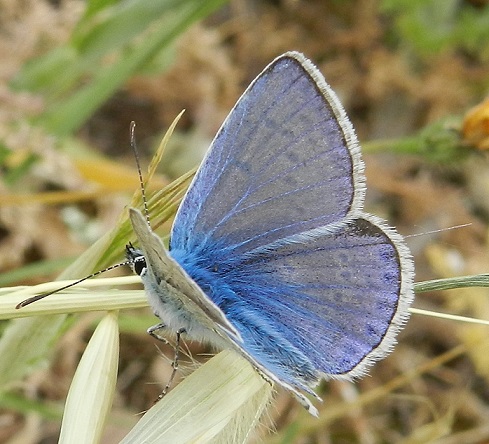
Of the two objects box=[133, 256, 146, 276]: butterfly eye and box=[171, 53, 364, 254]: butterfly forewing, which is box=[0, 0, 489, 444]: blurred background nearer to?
box=[171, 53, 364, 254]: butterfly forewing

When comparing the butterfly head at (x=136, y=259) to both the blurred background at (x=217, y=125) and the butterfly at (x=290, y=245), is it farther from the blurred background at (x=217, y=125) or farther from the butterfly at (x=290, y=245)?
the blurred background at (x=217, y=125)

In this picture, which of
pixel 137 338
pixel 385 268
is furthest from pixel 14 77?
pixel 385 268

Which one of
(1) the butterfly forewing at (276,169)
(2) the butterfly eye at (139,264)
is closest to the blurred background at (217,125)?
(1) the butterfly forewing at (276,169)

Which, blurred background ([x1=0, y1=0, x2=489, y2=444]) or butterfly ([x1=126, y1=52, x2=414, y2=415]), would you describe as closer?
butterfly ([x1=126, y1=52, x2=414, y2=415])

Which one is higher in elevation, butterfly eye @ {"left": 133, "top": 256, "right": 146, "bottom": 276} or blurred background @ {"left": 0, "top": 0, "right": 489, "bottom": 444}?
butterfly eye @ {"left": 133, "top": 256, "right": 146, "bottom": 276}

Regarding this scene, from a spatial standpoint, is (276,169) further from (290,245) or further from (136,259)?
(136,259)

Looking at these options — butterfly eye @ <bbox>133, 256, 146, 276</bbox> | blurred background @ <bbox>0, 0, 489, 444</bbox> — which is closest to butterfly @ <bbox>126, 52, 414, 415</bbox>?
butterfly eye @ <bbox>133, 256, 146, 276</bbox>

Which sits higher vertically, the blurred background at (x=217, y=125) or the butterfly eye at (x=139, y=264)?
the butterfly eye at (x=139, y=264)
